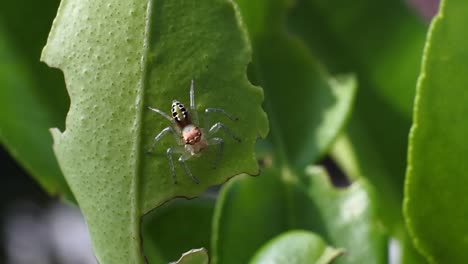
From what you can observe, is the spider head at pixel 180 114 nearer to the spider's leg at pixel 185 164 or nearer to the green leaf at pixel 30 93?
the spider's leg at pixel 185 164

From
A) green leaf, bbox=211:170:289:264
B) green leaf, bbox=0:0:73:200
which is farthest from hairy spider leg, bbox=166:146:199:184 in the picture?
green leaf, bbox=0:0:73:200

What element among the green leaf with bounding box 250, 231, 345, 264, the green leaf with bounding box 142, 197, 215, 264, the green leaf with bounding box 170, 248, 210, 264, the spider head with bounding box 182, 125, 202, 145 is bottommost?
the green leaf with bounding box 142, 197, 215, 264

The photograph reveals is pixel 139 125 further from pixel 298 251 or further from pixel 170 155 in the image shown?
pixel 298 251

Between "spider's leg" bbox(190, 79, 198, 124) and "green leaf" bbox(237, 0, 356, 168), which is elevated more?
"spider's leg" bbox(190, 79, 198, 124)

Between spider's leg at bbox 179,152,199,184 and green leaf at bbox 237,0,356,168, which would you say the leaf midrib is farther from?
green leaf at bbox 237,0,356,168

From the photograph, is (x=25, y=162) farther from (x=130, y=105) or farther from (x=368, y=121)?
(x=368, y=121)

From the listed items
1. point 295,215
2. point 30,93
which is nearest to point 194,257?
point 295,215

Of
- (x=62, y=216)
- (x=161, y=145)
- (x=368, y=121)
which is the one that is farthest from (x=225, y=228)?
(x=62, y=216)
